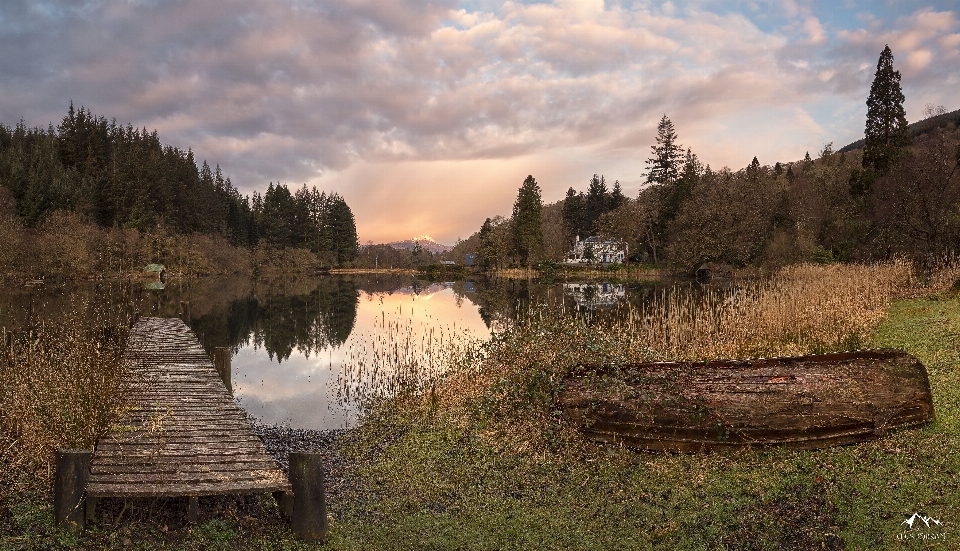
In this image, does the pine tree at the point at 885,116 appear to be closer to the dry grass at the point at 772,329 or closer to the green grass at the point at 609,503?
the dry grass at the point at 772,329

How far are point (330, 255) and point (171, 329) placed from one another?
84336 millimetres

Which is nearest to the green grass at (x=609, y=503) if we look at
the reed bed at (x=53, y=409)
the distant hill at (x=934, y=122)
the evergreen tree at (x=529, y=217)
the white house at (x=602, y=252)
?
the reed bed at (x=53, y=409)

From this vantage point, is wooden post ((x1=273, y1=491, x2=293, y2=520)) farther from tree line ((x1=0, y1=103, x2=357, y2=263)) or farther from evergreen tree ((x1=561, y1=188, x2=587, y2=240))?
evergreen tree ((x1=561, y1=188, x2=587, y2=240))

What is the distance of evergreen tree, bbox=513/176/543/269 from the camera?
240 ft

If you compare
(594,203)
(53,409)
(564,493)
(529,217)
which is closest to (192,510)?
(53,409)

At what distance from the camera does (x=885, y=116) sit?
137 feet

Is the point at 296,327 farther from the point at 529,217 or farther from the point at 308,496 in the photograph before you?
the point at 529,217

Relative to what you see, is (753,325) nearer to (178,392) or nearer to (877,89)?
(178,392)

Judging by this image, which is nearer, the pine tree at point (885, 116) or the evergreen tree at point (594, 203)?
the pine tree at point (885, 116)

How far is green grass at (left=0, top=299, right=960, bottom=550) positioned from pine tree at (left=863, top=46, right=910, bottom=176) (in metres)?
42.3

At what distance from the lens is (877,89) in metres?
42.3

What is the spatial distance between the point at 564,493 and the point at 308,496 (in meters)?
2.96

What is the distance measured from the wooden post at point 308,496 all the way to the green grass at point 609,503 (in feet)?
0.50

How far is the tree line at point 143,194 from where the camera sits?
64688 mm
